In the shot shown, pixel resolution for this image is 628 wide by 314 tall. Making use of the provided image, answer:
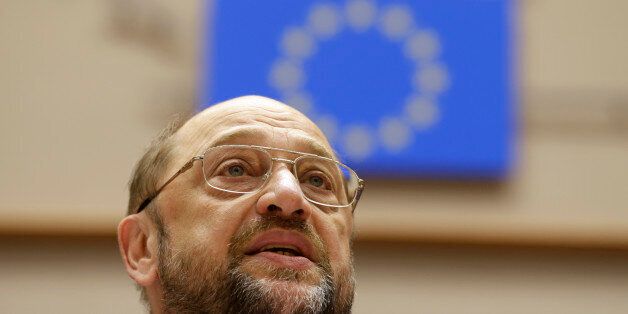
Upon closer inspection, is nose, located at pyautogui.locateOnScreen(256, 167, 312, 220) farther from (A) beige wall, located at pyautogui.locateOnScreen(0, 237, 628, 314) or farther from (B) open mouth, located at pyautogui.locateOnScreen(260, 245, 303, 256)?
(A) beige wall, located at pyautogui.locateOnScreen(0, 237, 628, 314)

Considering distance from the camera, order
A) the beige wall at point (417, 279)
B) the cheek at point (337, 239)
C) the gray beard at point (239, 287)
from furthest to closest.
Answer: the beige wall at point (417, 279) → the cheek at point (337, 239) → the gray beard at point (239, 287)

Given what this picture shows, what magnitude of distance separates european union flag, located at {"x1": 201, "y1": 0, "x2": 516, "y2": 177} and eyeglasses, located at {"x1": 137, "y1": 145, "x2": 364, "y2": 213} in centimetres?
84

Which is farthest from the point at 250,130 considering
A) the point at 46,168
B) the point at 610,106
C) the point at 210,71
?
the point at 610,106

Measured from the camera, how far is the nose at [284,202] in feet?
2.97

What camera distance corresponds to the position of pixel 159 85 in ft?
6.24

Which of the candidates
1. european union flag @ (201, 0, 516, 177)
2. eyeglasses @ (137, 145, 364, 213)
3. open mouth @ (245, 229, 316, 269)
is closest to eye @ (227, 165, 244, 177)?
eyeglasses @ (137, 145, 364, 213)

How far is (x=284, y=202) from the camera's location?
904mm

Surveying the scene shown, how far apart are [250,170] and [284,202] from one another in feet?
0.28

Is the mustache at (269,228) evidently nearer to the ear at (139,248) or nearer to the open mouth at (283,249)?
the open mouth at (283,249)

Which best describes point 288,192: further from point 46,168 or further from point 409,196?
point 46,168

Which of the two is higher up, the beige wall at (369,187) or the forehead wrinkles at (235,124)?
the forehead wrinkles at (235,124)

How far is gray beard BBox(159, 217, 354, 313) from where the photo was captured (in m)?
0.85

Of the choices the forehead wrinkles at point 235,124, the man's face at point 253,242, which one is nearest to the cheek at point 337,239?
the man's face at point 253,242

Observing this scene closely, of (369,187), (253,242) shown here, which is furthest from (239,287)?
(369,187)
